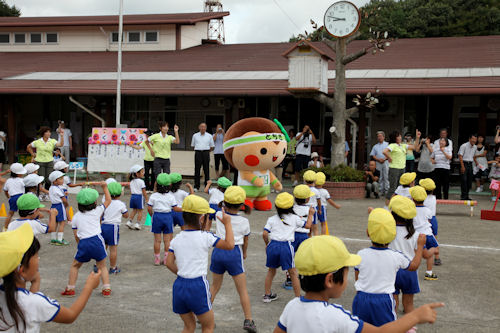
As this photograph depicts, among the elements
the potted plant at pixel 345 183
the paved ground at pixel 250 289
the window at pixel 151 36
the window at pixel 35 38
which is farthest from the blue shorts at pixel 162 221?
the window at pixel 35 38

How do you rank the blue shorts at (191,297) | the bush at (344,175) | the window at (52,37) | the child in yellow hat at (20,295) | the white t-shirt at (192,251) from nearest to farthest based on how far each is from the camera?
the child in yellow hat at (20,295), the blue shorts at (191,297), the white t-shirt at (192,251), the bush at (344,175), the window at (52,37)

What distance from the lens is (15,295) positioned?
Answer: 2.79m

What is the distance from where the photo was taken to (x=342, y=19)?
13016 millimetres

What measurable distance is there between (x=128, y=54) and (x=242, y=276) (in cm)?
2040

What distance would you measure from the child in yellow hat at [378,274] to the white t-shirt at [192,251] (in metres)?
1.27

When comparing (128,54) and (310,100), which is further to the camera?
(128,54)

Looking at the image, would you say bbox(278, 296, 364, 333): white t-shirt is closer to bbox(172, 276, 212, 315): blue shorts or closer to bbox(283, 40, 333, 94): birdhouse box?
bbox(172, 276, 212, 315): blue shorts

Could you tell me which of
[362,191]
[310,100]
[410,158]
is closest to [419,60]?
[310,100]

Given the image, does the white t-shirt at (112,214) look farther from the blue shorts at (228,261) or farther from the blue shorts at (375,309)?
the blue shorts at (375,309)

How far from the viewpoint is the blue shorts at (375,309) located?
3.94 meters

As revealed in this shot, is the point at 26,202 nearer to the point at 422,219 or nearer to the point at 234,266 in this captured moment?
the point at 234,266

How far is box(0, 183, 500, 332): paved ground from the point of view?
507cm

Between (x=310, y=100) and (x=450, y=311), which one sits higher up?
(x=310, y=100)

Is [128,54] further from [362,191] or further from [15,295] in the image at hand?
[15,295]
